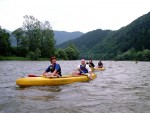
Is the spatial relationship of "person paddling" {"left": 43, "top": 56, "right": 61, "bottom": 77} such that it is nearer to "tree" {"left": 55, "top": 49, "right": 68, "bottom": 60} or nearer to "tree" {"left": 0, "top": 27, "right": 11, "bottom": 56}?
"tree" {"left": 0, "top": 27, "right": 11, "bottom": 56}

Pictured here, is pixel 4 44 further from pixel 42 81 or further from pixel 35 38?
pixel 42 81

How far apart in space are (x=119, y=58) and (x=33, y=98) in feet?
444


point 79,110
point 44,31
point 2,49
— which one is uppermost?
point 44,31

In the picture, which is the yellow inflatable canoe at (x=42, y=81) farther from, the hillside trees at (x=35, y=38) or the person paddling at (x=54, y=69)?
the hillside trees at (x=35, y=38)

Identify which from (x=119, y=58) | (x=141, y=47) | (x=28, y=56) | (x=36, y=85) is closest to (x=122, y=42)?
(x=141, y=47)

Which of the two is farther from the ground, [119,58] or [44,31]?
[44,31]

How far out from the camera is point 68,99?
455 inches

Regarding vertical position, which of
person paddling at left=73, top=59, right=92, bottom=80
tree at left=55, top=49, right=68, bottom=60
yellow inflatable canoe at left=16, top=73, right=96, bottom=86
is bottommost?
yellow inflatable canoe at left=16, top=73, right=96, bottom=86

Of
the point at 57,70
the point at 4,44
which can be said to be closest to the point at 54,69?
the point at 57,70

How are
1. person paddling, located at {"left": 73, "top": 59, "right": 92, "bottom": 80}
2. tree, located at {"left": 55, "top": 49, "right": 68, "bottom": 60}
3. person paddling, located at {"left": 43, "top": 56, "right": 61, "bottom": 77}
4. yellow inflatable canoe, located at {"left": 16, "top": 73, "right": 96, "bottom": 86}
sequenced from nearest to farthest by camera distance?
yellow inflatable canoe, located at {"left": 16, "top": 73, "right": 96, "bottom": 86} < person paddling, located at {"left": 43, "top": 56, "right": 61, "bottom": 77} < person paddling, located at {"left": 73, "top": 59, "right": 92, "bottom": 80} < tree, located at {"left": 55, "top": 49, "right": 68, "bottom": 60}

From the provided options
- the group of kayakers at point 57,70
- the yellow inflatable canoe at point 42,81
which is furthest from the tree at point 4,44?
the yellow inflatable canoe at point 42,81

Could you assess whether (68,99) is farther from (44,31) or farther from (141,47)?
(141,47)

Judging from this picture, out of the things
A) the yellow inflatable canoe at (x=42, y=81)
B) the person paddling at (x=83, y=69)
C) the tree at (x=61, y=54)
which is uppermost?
the tree at (x=61, y=54)

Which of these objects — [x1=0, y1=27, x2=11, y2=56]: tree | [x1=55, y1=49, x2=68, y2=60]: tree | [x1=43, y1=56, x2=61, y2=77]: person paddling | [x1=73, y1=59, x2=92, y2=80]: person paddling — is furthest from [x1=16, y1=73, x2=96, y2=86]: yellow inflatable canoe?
[x1=55, y1=49, x2=68, y2=60]: tree
